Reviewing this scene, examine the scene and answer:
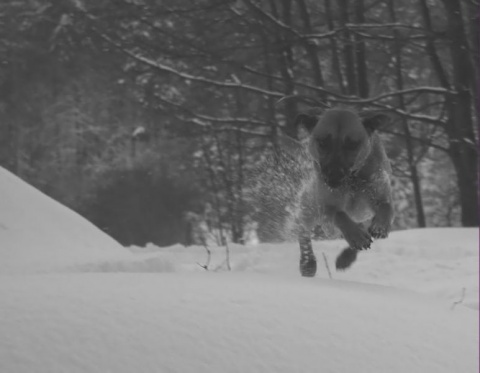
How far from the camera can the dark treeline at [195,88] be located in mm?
12648

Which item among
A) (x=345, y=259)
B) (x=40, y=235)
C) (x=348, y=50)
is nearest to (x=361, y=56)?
(x=348, y=50)

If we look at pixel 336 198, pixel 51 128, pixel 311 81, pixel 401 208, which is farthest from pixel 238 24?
pixel 401 208

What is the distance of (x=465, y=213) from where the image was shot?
501 inches

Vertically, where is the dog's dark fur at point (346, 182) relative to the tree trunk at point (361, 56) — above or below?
below

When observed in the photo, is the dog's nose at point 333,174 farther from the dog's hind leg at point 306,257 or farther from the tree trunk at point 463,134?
the tree trunk at point 463,134

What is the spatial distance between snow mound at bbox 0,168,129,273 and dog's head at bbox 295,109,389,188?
140cm

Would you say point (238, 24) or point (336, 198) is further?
point (238, 24)

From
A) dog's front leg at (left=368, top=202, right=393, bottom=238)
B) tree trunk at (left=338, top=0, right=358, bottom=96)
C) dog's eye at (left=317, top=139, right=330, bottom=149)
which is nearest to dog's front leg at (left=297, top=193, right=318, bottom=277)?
dog's front leg at (left=368, top=202, right=393, bottom=238)

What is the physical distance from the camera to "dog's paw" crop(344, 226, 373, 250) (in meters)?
4.43

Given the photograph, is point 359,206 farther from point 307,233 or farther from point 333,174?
point 333,174

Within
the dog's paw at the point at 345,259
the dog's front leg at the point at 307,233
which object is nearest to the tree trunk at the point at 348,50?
the dog's front leg at the point at 307,233

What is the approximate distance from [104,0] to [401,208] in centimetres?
1424

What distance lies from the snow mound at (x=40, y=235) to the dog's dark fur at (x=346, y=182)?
1.35m

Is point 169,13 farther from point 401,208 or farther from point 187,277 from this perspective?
point 401,208
